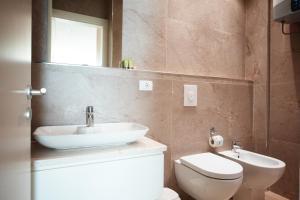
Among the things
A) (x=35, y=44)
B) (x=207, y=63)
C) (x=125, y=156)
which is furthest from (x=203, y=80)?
(x=35, y=44)

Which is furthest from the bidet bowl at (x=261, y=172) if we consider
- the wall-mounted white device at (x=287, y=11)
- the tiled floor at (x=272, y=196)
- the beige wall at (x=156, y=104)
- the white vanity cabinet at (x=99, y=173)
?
the wall-mounted white device at (x=287, y=11)

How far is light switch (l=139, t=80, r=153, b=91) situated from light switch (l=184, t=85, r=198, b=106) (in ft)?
1.12

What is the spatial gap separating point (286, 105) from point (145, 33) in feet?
4.84

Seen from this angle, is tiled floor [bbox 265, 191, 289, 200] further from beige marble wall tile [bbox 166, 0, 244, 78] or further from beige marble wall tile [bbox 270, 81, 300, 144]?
beige marble wall tile [bbox 166, 0, 244, 78]

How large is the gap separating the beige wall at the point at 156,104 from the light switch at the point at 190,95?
0.04m

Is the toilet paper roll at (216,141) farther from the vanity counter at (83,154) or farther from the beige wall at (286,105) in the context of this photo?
the vanity counter at (83,154)

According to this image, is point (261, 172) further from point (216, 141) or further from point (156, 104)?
point (156, 104)

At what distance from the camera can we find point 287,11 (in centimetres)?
167

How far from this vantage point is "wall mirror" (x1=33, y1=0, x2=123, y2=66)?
1.29 metres

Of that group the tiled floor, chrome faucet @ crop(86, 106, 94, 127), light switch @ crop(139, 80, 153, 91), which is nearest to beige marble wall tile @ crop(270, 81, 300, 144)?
the tiled floor

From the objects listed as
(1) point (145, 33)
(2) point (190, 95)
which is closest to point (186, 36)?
(1) point (145, 33)

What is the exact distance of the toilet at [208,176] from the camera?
134 cm

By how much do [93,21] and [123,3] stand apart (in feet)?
0.92

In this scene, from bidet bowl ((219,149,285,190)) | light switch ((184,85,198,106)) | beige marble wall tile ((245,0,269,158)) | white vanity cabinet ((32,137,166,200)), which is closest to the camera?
white vanity cabinet ((32,137,166,200))
